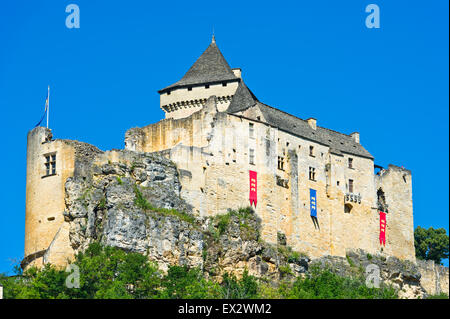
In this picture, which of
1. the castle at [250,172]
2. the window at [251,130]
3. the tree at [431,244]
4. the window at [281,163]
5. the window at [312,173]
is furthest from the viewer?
the tree at [431,244]

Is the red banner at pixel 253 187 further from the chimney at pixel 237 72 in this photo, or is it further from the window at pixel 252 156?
the chimney at pixel 237 72

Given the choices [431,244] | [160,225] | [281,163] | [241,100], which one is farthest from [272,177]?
[431,244]

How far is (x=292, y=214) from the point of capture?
82.8 metres

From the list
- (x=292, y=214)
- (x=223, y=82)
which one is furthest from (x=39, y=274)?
(x=223, y=82)

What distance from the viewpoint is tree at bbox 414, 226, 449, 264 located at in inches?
4146

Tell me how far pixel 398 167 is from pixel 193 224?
78.5 ft

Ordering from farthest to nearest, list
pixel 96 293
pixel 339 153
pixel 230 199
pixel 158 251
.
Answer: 1. pixel 339 153
2. pixel 230 199
3. pixel 158 251
4. pixel 96 293

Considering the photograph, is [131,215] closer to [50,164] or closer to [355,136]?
[50,164]

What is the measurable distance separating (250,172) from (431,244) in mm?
30820

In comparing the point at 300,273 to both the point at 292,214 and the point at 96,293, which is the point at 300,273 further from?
the point at 96,293

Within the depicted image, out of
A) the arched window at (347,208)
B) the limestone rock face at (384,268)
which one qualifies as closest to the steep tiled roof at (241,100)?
the arched window at (347,208)

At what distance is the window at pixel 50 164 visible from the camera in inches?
3017

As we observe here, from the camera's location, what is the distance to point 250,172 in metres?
81.4

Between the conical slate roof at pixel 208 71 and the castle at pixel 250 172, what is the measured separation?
107 millimetres
